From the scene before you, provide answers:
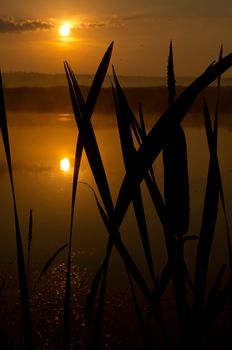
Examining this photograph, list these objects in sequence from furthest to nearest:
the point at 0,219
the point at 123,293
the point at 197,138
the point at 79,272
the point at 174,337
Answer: the point at 197,138, the point at 0,219, the point at 79,272, the point at 123,293, the point at 174,337

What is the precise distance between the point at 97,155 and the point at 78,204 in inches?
268

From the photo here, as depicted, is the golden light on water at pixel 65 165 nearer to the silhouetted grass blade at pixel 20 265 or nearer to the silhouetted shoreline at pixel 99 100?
the silhouetted grass blade at pixel 20 265

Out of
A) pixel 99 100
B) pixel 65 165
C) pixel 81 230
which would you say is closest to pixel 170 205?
pixel 81 230

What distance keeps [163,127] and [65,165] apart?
11.6 meters

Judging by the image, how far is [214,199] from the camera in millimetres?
775

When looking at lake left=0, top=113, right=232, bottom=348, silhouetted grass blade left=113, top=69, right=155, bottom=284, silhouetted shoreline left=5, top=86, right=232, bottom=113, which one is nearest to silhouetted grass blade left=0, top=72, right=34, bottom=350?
silhouetted grass blade left=113, top=69, right=155, bottom=284

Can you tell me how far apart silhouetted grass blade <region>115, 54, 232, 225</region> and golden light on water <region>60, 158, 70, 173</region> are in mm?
10446

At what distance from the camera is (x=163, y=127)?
2.17 ft

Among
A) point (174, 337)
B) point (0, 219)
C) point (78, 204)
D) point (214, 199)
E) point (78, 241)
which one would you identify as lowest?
point (214, 199)

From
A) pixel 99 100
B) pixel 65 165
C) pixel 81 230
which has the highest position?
pixel 99 100

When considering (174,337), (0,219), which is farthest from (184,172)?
(0,219)

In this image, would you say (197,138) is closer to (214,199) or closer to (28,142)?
(28,142)

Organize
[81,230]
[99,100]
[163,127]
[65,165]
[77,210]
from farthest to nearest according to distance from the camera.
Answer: [99,100]
[65,165]
[77,210]
[81,230]
[163,127]

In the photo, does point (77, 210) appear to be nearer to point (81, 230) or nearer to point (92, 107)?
point (81, 230)
